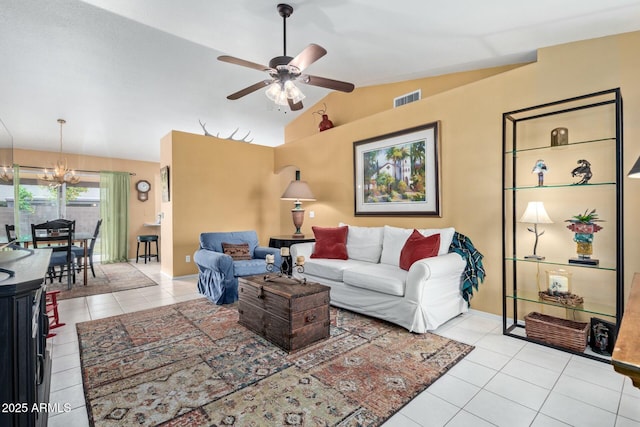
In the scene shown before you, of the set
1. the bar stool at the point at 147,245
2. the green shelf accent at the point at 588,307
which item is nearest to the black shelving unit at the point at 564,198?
the green shelf accent at the point at 588,307

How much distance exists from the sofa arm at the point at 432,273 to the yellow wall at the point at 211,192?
3.72 metres

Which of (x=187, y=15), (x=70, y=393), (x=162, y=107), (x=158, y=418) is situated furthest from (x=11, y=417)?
(x=162, y=107)

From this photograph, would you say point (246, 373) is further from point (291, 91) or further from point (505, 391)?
point (291, 91)

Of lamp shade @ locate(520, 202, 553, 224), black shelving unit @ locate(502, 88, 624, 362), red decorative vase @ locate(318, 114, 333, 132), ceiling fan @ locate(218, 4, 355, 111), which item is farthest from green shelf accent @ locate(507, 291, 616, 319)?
red decorative vase @ locate(318, 114, 333, 132)

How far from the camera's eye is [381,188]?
412cm

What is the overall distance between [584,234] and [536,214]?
1.17 ft

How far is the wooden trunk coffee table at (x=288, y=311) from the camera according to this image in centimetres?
237

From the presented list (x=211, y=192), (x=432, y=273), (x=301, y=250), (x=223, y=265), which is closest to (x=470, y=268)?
(x=432, y=273)

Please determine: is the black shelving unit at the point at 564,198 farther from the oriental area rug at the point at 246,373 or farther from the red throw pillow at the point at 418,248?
the oriental area rug at the point at 246,373

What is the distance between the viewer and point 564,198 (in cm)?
269

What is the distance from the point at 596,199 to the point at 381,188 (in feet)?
7.14

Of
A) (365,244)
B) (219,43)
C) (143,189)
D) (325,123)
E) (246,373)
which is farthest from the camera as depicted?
(143,189)

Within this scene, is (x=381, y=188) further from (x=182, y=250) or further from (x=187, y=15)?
(x=182, y=250)

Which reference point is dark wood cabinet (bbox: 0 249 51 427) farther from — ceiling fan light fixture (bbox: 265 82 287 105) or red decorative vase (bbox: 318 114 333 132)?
red decorative vase (bbox: 318 114 333 132)
